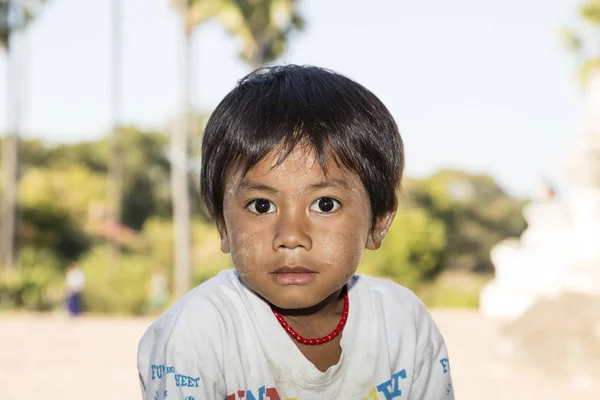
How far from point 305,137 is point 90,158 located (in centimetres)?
4653

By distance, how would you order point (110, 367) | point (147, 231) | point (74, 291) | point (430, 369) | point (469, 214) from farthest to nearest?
point (469, 214), point (147, 231), point (74, 291), point (110, 367), point (430, 369)

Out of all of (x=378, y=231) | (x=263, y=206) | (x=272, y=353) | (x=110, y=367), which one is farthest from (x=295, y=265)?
(x=110, y=367)

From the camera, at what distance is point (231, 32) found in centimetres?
2481

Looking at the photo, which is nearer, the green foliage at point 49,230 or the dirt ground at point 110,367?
the dirt ground at point 110,367

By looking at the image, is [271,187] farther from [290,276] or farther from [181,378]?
[181,378]

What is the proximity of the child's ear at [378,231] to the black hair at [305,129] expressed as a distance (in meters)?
0.03

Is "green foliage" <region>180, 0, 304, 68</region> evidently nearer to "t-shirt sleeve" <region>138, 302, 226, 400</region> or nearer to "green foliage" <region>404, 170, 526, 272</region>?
"green foliage" <region>404, 170, 526, 272</region>

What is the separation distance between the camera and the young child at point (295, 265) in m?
2.17

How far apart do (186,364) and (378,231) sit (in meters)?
0.68

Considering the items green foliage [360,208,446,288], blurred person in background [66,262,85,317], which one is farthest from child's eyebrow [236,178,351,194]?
green foliage [360,208,446,288]

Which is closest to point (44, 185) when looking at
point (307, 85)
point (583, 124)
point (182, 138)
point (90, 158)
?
point (90, 158)

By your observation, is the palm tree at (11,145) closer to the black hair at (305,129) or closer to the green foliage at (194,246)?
the green foliage at (194,246)

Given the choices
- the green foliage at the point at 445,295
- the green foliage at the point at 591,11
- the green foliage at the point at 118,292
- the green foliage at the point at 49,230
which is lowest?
the green foliage at the point at 445,295

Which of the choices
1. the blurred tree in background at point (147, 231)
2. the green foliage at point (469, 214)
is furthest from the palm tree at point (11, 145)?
the green foliage at point (469, 214)
